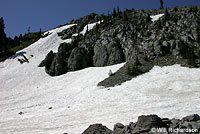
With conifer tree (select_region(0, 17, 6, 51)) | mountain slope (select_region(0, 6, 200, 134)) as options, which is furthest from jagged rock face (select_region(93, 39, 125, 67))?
conifer tree (select_region(0, 17, 6, 51))

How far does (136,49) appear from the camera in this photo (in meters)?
36.9

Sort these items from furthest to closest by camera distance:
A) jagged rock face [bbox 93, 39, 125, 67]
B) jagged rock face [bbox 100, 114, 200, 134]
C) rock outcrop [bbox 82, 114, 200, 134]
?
jagged rock face [bbox 93, 39, 125, 67], jagged rock face [bbox 100, 114, 200, 134], rock outcrop [bbox 82, 114, 200, 134]

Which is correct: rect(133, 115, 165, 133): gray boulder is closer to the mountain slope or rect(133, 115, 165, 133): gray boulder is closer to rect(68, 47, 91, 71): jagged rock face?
the mountain slope


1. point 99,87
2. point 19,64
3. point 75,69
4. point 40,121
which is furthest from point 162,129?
point 19,64

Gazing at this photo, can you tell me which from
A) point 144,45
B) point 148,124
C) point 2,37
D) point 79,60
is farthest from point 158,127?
point 2,37

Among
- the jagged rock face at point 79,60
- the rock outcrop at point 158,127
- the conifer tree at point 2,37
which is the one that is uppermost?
the conifer tree at point 2,37

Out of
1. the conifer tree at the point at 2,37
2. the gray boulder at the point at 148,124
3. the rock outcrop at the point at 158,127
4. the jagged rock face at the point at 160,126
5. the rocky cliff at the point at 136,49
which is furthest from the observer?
the conifer tree at the point at 2,37

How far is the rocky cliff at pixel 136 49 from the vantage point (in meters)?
29.2

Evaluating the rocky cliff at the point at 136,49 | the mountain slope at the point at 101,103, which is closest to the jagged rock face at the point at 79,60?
the rocky cliff at the point at 136,49

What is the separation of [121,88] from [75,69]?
20139 mm

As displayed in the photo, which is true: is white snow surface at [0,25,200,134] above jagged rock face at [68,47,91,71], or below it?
below

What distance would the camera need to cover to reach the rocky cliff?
2916 centimetres

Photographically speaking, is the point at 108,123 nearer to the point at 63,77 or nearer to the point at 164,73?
the point at 164,73

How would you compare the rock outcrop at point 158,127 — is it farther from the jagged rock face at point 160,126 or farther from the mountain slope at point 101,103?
the mountain slope at point 101,103
